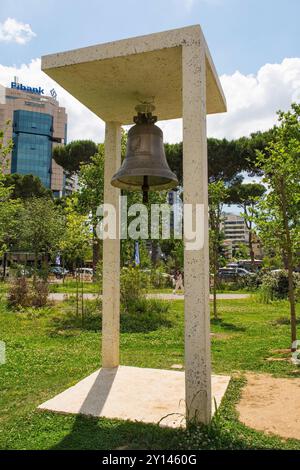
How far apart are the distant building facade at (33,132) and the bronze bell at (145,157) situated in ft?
231

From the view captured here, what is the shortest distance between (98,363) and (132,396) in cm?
189

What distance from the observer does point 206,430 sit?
9.66ft

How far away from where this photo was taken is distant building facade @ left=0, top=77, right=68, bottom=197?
71500mm

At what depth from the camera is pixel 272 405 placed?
3703 mm

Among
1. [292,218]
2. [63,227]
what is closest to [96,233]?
[292,218]

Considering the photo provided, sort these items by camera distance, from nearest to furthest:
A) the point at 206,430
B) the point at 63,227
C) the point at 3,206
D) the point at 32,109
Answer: the point at 206,430
the point at 3,206
the point at 63,227
the point at 32,109

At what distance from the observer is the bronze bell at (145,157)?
3.64 meters

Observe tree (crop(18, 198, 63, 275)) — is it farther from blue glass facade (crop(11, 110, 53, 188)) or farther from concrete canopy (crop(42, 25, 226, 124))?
blue glass facade (crop(11, 110, 53, 188))

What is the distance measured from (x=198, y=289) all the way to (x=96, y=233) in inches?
368

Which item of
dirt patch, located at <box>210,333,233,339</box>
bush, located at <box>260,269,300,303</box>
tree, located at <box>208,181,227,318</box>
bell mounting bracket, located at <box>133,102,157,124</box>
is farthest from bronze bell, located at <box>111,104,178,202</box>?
bush, located at <box>260,269,300,303</box>

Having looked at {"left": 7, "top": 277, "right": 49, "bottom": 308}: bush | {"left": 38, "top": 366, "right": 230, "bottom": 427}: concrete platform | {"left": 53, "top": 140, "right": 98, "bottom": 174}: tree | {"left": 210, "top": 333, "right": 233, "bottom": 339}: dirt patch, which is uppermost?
{"left": 53, "top": 140, "right": 98, "bottom": 174}: tree

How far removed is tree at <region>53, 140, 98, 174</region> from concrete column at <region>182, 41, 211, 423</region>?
3134 cm

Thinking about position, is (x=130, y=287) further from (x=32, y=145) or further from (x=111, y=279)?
(x=32, y=145)

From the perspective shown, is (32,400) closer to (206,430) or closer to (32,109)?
(206,430)
